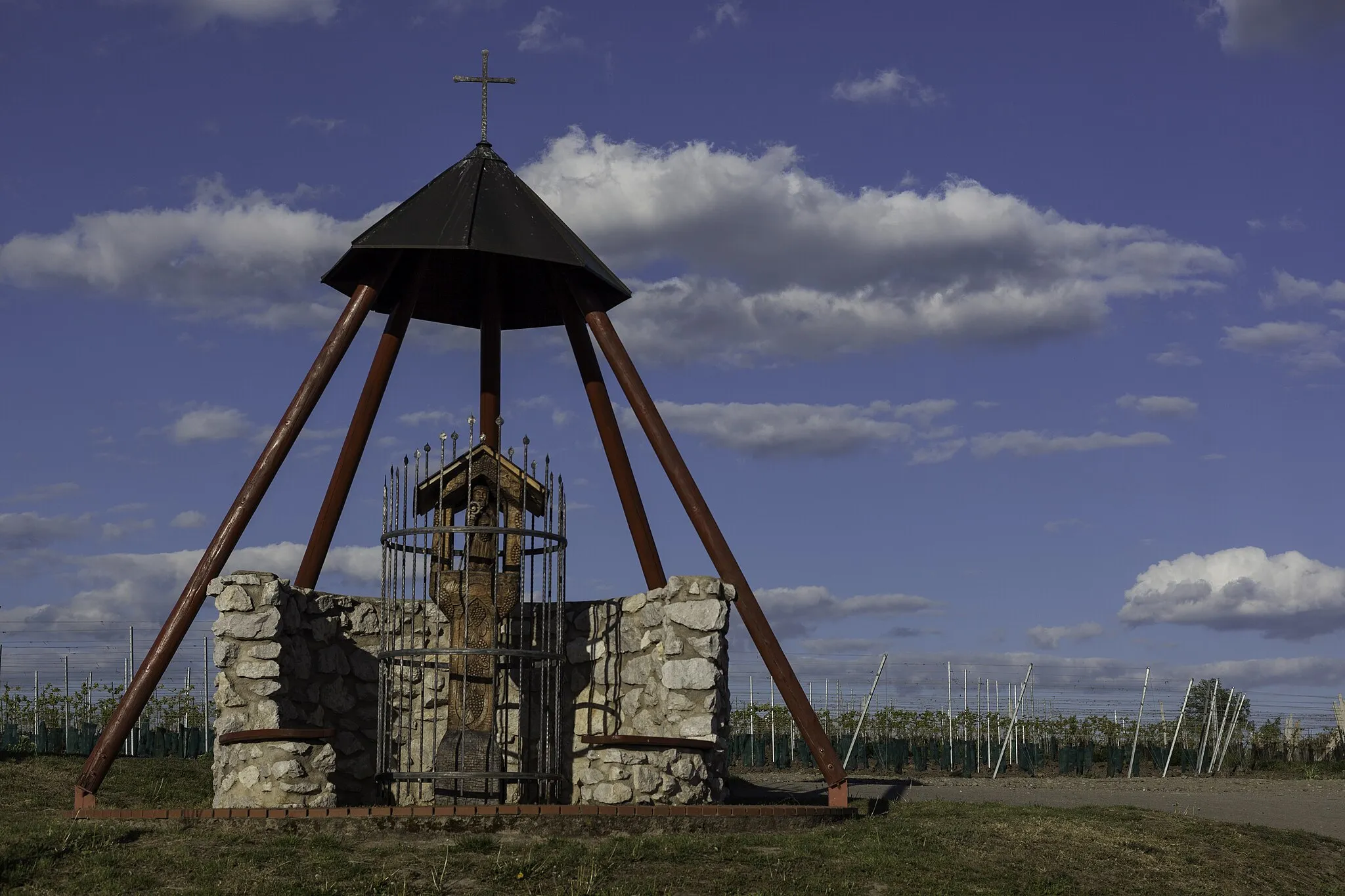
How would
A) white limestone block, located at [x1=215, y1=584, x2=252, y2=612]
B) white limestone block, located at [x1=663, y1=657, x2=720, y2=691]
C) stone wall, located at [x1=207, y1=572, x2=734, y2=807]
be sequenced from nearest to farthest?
stone wall, located at [x1=207, y1=572, x2=734, y2=807] < white limestone block, located at [x1=215, y1=584, x2=252, y2=612] < white limestone block, located at [x1=663, y1=657, x2=720, y2=691]

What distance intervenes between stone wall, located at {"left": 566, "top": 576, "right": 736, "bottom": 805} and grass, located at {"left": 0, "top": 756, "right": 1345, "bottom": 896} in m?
1.29

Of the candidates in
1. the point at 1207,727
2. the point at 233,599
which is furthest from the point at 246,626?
the point at 1207,727

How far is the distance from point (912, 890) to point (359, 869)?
380 centimetres

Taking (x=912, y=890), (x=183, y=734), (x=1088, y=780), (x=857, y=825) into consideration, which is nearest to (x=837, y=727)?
(x=1088, y=780)

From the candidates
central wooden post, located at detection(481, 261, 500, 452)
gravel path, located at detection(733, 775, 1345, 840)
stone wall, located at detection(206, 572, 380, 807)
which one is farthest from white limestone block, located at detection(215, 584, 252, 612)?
gravel path, located at detection(733, 775, 1345, 840)

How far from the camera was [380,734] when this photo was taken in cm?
1270

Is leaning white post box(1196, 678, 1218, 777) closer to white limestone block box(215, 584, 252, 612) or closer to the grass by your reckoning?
the grass

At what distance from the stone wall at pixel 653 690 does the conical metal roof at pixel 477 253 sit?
316 centimetres

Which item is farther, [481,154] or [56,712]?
[56,712]

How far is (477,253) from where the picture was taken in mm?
14547

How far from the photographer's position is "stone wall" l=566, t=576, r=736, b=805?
12367 millimetres

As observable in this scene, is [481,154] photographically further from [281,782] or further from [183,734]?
[183,734]

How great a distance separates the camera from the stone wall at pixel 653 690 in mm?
12367

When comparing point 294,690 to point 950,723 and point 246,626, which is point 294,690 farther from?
point 950,723
